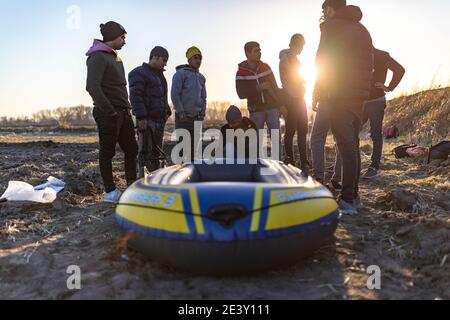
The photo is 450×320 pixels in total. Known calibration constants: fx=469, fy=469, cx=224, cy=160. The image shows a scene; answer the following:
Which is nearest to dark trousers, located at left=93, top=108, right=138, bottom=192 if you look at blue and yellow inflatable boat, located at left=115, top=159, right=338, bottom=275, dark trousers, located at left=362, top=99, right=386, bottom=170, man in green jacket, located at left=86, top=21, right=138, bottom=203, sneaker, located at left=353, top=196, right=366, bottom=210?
man in green jacket, located at left=86, top=21, right=138, bottom=203

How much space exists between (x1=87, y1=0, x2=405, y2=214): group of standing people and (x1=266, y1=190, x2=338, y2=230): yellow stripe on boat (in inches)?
55.9

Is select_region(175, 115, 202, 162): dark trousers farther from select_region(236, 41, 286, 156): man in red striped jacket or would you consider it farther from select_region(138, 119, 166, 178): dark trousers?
select_region(236, 41, 286, 156): man in red striped jacket

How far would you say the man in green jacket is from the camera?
5172mm

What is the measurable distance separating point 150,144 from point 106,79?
4.40 feet

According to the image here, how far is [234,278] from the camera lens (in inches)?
125

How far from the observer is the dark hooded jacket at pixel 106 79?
5.15 m

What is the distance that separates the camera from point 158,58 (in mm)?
6305

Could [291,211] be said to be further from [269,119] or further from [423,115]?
[423,115]

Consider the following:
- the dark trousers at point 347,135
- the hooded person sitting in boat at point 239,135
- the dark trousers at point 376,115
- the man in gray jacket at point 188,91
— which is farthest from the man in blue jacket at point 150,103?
the dark trousers at point 376,115

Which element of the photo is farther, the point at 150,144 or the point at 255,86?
the point at 255,86

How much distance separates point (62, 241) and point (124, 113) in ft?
6.19

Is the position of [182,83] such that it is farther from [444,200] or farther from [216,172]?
[444,200]

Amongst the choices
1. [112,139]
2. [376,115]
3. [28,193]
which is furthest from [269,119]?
[28,193]
